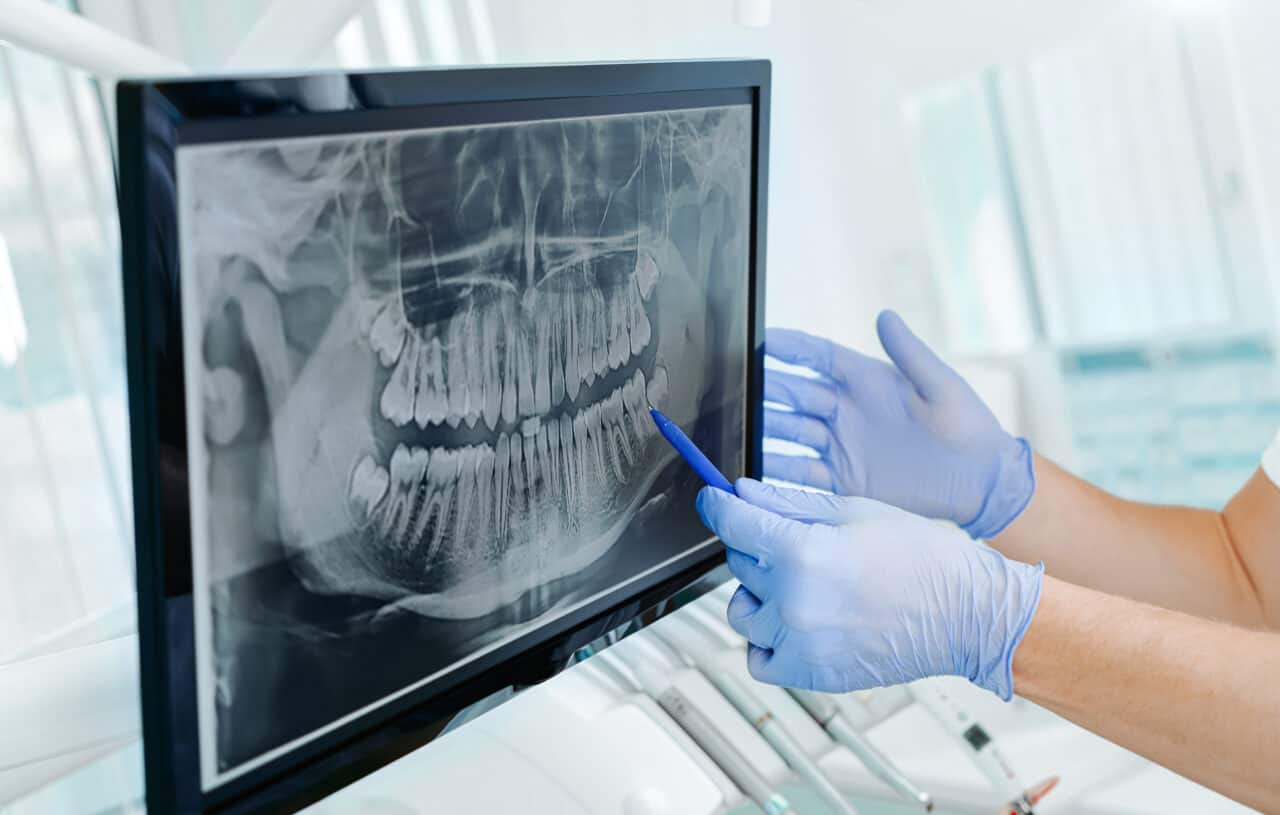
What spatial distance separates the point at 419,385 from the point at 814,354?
2.13 feet

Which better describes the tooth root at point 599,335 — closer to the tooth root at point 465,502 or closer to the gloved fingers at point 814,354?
the tooth root at point 465,502

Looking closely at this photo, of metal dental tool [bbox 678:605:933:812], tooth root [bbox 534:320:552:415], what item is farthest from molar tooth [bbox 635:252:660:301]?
metal dental tool [bbox 678:605:933:812]

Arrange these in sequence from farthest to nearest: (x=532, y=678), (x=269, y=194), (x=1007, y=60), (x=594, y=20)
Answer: (x=1007, y=60)
(x=594, y=20)
(x=532, y=678)
(x=269, y=194)

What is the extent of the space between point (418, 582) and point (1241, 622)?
39.6 inches

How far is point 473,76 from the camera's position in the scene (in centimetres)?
64

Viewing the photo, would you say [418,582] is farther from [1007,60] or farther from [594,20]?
[1007,60]

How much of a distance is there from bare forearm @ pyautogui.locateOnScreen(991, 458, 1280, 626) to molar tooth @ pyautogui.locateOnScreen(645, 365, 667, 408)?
59cm

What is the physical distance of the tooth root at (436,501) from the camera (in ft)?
2.23

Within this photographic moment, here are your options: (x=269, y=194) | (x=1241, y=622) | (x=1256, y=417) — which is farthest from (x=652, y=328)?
(x=1256, y=417)

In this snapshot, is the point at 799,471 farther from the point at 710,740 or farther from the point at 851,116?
the point at 851,116

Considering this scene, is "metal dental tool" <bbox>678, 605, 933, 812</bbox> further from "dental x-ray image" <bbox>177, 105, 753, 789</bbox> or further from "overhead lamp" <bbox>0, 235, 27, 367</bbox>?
"overhead lamp" <bbox>0, 235, 27, 367</bbox>

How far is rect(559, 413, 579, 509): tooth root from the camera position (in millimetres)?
782

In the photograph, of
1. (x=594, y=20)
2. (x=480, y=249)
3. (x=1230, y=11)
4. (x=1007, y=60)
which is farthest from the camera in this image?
(x=1230, y=11)

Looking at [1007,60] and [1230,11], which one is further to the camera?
[1230,11]
